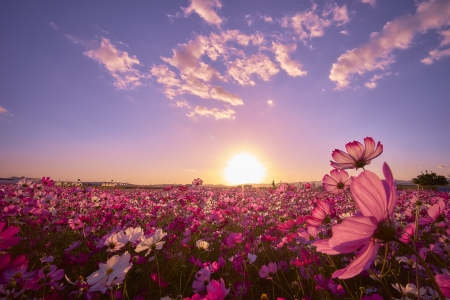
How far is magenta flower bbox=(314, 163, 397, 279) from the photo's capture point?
0.53m

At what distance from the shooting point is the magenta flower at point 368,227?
0.53 m

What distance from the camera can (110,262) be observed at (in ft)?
4.17

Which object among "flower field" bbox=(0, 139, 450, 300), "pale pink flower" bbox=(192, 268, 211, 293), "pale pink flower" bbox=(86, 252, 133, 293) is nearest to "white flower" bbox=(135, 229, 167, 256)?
"flower field" bbox=(0, 139, 450, 300)

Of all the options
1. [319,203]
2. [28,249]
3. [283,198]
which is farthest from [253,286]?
[283,198]

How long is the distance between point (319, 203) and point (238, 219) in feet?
11.1

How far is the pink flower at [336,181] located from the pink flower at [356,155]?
0.37 meters

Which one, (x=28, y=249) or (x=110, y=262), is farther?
(x=28, y=249)

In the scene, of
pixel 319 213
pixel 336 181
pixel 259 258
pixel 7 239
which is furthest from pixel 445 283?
pixel 259 258

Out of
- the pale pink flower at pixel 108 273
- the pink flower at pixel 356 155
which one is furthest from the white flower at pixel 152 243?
the pink flower at pixel 356 155

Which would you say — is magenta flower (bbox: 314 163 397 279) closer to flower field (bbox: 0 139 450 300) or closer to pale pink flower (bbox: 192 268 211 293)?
flower field (bbox: 0 139 450 300)

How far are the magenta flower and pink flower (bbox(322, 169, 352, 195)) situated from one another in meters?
1.25

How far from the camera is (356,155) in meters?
1.33

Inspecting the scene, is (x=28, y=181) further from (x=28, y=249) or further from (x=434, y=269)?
(x=434, y=269)

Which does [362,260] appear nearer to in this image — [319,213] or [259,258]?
[319,213]
